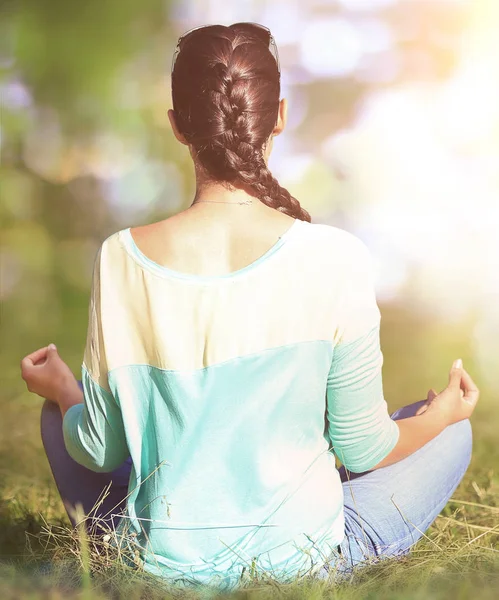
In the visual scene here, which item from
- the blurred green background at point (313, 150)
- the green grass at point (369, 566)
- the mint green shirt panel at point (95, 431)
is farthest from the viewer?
the blurred green background at point (313, 150)

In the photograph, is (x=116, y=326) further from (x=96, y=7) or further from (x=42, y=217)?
(x=96, y=7)

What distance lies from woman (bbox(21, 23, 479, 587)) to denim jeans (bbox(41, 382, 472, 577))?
0.05m

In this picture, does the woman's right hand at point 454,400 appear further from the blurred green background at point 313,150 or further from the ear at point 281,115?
the blurred green background at point 313,150

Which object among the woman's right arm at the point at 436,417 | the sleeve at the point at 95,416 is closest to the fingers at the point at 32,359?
the sleeve at the point at 95,416

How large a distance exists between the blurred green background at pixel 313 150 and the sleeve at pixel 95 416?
1.86 metres

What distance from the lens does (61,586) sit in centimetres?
103

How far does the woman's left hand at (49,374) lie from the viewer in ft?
4.18

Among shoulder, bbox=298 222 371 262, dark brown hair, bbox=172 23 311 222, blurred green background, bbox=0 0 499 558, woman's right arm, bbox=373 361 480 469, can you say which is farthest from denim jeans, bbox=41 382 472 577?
blurred green background, bbox=0 0 499 558

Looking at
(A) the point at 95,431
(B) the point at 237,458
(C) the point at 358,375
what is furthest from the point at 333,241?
(A) the point at 95,431

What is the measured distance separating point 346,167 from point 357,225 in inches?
10.6

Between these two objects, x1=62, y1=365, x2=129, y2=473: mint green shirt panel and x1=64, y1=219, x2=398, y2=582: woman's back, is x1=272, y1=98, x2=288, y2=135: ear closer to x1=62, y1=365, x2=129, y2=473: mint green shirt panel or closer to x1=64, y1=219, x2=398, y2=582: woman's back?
x1=64, y1=219, x2=398, y2=582: woman's back

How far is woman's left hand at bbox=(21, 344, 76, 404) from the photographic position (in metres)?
1.28

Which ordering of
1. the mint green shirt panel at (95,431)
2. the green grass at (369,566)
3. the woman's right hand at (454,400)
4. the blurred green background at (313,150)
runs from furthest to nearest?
the blurred green background at (313,150) → the woman's right hand at (454,400) → the mint green shirt panel at (95,431) → the green grass at (369,566)

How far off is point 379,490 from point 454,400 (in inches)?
6.7
